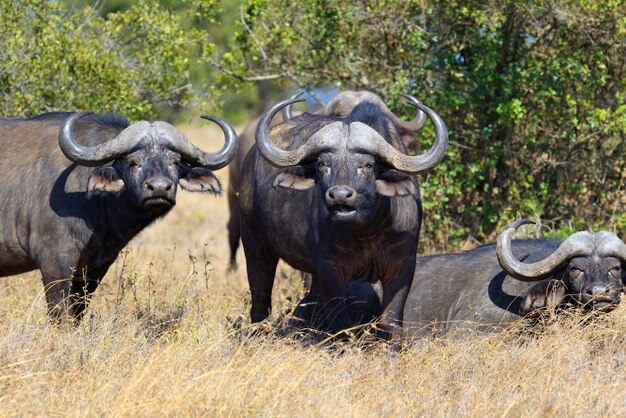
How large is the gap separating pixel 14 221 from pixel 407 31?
4.19 m

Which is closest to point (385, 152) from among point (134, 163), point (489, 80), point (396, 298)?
point (396, 298)

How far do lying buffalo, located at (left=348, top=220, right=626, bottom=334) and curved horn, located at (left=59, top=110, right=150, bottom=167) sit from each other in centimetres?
186

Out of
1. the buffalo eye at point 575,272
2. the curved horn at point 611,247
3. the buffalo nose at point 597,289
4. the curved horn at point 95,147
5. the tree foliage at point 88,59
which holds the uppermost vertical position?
the tree foliage at point 88,59

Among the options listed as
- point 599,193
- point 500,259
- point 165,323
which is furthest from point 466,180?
point 165,323

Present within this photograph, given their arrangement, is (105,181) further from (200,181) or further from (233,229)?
(233,229)

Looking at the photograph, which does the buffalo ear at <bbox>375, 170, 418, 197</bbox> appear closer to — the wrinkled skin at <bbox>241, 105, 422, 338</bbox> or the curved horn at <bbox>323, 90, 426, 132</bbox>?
the wrinkled skin at <bbox>241, 105, 422, 338</bbox>

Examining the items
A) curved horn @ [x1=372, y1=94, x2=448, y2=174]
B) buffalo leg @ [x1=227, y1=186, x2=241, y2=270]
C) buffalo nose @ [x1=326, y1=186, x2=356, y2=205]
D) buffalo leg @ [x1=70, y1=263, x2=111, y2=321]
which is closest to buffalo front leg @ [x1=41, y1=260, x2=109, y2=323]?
buffalo leg @ [x1=70, y1=263, x2=111, y2=321]

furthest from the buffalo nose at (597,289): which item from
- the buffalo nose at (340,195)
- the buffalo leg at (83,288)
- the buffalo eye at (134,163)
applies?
the buffalo leg at (83,288)

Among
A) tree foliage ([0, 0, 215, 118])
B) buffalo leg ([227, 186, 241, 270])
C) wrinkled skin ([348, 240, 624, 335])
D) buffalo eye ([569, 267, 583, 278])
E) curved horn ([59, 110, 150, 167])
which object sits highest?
tree foliage ([0, 0, 215, 118])

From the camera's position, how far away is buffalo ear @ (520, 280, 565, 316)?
7410 mm

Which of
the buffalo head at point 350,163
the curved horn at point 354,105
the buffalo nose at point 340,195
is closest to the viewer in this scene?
the buffalo nose at point 340,195

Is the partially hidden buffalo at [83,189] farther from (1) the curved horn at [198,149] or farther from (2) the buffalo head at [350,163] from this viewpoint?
(2) the buffalo head at [350,163]

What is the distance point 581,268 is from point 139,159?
2.83 meters

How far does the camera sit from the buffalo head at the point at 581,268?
23.6 feet
